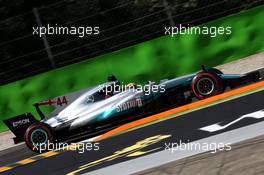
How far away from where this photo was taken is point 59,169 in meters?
9.80

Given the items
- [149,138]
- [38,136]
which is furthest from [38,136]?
[149,138]

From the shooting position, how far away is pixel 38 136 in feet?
38.8

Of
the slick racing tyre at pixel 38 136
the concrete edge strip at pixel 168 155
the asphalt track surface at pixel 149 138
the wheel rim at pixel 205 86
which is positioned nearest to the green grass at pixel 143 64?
the slick racing tyre at pixel 38 136

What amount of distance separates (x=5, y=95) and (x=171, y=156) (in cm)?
746

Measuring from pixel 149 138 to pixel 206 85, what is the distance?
201 cm

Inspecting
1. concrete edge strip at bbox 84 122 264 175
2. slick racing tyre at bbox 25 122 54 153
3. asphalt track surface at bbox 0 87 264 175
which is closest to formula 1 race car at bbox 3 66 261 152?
slick racing tyre at bbox 25 122 54 153

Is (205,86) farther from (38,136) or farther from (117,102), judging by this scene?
(38,136)

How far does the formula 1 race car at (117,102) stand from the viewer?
1163cm

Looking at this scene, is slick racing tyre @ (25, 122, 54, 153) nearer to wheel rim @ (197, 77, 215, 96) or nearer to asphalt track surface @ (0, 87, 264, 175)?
asphalt track surface @ (0, 87, 264, 175)

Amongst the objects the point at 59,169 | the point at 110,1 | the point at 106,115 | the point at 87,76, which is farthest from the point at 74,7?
the point at 59,169

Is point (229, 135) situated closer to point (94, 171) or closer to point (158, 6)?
point (94, 171)

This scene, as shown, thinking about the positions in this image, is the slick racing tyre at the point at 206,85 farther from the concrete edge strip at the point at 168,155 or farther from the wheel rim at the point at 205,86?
the concrete edge strip at the point at 168,155

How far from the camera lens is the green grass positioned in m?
14.8

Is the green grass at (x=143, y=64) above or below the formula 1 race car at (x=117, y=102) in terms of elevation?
above
